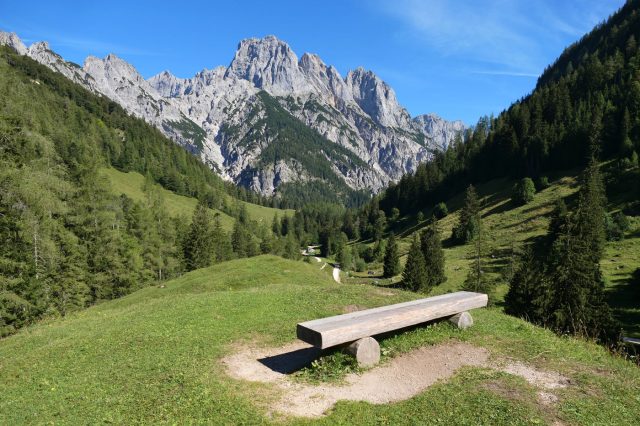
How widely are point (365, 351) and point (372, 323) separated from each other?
96cm

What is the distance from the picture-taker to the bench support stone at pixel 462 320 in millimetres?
15727

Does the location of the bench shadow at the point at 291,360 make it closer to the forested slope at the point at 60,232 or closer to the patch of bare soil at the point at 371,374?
the patch of bare soil at the point at 371,374

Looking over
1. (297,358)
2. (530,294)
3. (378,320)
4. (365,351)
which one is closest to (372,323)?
(378,320)

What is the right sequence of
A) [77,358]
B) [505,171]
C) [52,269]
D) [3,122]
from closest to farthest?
[77,358]
[3,122]
[52,269]
[505,171]

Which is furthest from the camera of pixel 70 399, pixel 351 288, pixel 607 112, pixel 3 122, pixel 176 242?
pixel 607 112

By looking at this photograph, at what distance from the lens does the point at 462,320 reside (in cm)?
1580

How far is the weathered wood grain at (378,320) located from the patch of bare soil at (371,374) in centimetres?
116

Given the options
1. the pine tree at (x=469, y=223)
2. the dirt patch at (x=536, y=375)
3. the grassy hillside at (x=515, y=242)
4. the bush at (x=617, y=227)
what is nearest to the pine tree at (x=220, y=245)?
the grassy hillside at (x=515, y=242)

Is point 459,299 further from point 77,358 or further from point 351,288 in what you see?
point 77,358

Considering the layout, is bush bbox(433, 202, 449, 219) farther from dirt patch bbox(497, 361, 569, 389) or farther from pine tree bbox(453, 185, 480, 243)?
dirt patch bbox(497, 361, 569, 389)

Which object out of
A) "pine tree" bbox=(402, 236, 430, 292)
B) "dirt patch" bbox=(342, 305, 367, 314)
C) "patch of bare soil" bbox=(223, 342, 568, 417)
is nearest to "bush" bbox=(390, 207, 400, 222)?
"pine tree" bbox=(402, 236, 430, 292)

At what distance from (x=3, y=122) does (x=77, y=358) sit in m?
16.1

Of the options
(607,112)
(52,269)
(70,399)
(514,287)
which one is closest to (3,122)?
(70,399)

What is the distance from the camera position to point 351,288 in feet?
79.4
